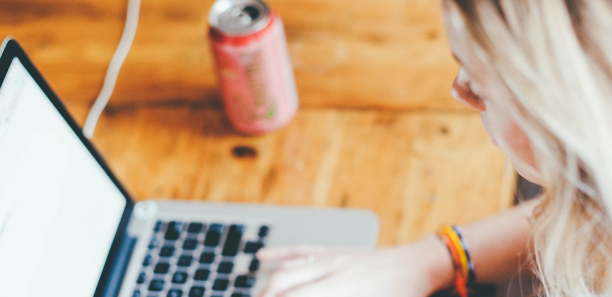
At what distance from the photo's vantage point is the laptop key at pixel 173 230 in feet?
2.09

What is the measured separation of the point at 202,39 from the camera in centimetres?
86

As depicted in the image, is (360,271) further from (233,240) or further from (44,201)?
(44,201)

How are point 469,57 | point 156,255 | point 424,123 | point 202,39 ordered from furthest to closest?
1. point 202,39
2. point 424,123
3. point 156,255
4. point 469,57

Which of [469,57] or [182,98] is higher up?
[469,57]

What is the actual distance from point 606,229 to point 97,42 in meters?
0.76

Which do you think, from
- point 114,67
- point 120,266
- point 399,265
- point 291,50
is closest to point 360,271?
point 399,265

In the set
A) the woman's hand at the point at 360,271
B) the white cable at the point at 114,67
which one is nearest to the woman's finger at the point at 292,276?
the woman's hand at the point at 360,271

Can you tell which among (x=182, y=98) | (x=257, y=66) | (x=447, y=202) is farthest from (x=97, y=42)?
(x=447, y=202)

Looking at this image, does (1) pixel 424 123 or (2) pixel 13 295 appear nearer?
(2) pixel 13 295

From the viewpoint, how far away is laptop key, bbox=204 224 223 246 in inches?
24.7

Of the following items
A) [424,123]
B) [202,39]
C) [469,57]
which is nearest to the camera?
[469,57]

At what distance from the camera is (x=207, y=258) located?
2.02 feet

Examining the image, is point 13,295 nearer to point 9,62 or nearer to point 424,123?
point 9,62

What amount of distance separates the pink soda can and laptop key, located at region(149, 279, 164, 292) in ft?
0.74
